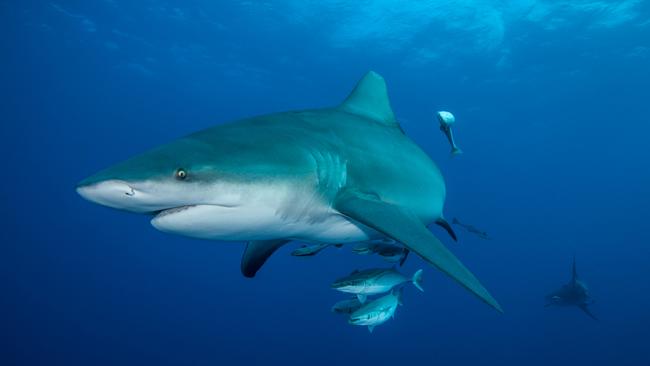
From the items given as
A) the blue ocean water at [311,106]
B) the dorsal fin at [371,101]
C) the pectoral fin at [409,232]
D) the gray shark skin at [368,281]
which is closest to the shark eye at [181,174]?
the pectoral fin at [409,232]

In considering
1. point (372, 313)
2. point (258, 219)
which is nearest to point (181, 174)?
point (258, 219)

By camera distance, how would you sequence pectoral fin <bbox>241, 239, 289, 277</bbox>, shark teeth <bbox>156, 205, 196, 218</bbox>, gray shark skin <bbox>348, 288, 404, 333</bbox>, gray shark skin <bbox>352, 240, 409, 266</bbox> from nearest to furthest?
1. shark teeth <bbox>156, 205, 196, 218</bbox>
2. pectoral fin <bbox>241, 239, 289, 277</bbox>
3. gray shark skin <bbox>352, 240, 409, 266</bbox>
4. gray shark skin <bbox>348, 288, 404, 333</bbox>

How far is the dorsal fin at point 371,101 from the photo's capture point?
482 cm

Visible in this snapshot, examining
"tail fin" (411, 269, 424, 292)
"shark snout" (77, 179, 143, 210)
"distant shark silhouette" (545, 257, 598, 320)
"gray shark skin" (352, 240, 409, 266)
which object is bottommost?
"distant shark silhouette" (545, 257, 598, 320)

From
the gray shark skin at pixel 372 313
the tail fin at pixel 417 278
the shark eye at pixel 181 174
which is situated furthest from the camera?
the tail fin at pixel 417 278

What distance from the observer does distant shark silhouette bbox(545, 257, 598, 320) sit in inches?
463

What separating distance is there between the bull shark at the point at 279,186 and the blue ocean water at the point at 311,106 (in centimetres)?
2105

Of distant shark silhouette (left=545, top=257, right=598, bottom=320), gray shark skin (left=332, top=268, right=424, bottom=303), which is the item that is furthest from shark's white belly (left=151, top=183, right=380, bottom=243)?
distant shark silhouette (left=545, top=257, right=598, bottom=320)

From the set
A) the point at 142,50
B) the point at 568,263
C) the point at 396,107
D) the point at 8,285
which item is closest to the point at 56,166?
the point at 8,285

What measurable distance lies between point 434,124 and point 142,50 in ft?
88.5

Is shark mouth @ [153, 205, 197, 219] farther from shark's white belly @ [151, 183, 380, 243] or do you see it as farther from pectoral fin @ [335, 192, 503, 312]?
pectoral fin @ [335, 192, 503, 312]

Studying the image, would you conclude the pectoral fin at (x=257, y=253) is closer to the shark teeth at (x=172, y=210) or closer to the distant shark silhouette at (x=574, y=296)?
the shark teeth at (x=172, y=210)

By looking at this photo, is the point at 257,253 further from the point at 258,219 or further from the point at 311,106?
the point at 311,106

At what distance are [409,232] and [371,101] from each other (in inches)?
108
